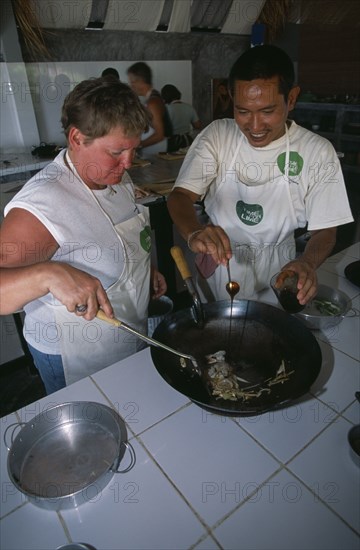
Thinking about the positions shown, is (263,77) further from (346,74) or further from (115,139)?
(346,74)

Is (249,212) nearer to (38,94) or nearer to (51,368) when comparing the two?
(51,368)

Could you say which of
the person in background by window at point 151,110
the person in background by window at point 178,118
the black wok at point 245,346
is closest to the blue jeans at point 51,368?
the black wok at point 245,346

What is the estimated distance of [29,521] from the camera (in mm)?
822

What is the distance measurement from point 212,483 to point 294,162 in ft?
4.17

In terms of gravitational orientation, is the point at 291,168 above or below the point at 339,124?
above

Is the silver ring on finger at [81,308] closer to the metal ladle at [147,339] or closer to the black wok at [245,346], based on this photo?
the metal ladle at [147,339]

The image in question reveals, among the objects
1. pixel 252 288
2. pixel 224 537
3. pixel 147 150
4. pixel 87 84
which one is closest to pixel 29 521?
pixel 224 537

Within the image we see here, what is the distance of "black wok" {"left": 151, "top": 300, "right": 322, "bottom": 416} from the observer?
3.32 feet

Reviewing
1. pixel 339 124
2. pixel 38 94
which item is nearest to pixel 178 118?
pixel 38 94

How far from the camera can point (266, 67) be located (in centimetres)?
133

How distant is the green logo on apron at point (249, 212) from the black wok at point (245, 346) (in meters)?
0.56

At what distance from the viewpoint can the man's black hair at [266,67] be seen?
1.33 m

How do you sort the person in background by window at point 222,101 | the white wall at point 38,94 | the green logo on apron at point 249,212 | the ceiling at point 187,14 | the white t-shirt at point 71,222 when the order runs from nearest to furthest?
the white t-shirt at point 71,222 < the green logo on apron at point 249,212 < the white wall at point 38,94 < the ceiling at point 187,14 < the person in background by window at point 222,101

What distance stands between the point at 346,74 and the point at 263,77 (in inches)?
224
